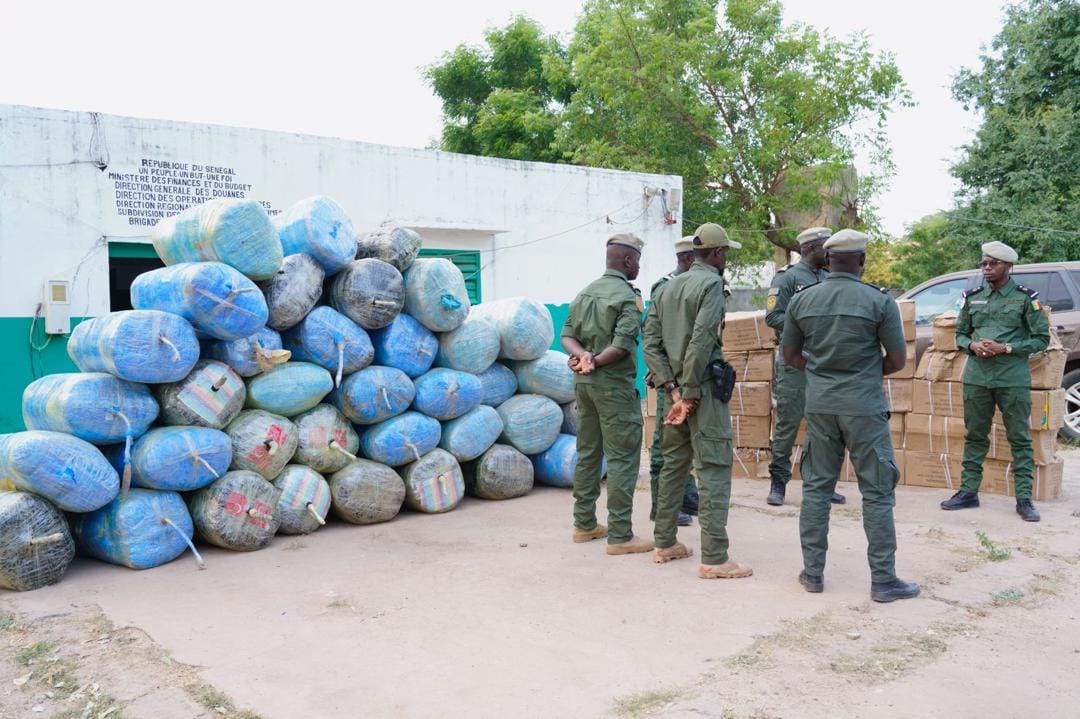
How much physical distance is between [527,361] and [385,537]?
1.89m

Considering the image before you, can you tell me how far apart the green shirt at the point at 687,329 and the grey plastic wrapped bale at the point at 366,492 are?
2.04 meters

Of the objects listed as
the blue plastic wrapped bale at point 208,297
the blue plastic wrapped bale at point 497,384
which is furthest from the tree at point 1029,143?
the blue plastic wrapped bale at point 208,297

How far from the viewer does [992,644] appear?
Answer: 3.97 meters

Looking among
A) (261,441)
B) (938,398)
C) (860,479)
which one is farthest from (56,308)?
(938,398)

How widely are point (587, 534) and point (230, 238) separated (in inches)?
111

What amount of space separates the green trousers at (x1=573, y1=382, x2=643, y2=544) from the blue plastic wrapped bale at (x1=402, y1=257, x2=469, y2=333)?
1.29 m

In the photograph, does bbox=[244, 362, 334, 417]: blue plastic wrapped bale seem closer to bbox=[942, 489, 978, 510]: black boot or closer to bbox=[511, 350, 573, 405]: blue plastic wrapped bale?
bbox=[511, 350, 573, 405]: blue plastic wrapped bale

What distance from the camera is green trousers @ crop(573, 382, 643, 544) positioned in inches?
213

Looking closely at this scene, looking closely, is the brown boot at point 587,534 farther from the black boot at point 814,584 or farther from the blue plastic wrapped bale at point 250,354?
the blue plastic wrapped bale at point 250,354

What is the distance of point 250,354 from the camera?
564 centimetres

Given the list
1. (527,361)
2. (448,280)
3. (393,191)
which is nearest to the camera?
(448,280)

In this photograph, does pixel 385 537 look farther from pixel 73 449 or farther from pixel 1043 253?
pixel 1043 253

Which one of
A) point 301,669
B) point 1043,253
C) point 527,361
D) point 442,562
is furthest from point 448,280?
point 1043,253

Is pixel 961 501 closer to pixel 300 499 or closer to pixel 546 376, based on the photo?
pixel 546 376
